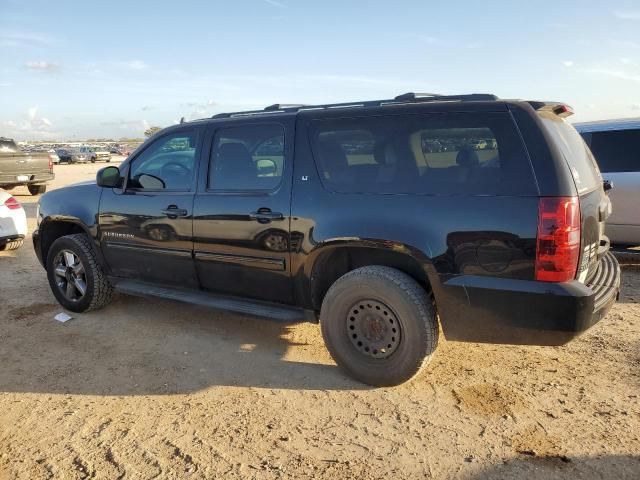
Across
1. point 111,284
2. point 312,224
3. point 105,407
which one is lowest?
point 105,407

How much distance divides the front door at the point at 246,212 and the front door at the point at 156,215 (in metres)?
0.15

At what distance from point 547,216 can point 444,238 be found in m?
0.58

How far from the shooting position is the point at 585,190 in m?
3.15

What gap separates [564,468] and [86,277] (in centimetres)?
427

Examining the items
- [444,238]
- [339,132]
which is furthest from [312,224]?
[444,238]

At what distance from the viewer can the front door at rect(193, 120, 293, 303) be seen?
374cm

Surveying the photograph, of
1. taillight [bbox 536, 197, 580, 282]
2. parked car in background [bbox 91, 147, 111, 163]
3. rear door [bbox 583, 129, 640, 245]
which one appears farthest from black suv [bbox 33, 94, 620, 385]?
parked car in background [bbox 91, 147, 111, 163]

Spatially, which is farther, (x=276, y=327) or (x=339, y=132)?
(x=276, y=327)

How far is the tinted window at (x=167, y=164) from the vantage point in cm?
432

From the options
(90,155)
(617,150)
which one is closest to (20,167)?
(617,150)

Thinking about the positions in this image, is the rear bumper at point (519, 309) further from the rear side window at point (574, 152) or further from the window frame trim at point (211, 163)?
the window frame trim at point (211, 163)

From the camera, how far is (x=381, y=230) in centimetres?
329

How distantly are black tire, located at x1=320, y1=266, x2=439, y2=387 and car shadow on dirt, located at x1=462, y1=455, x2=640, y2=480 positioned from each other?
842mm

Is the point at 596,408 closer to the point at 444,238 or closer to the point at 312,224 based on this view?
the point at 444,238
